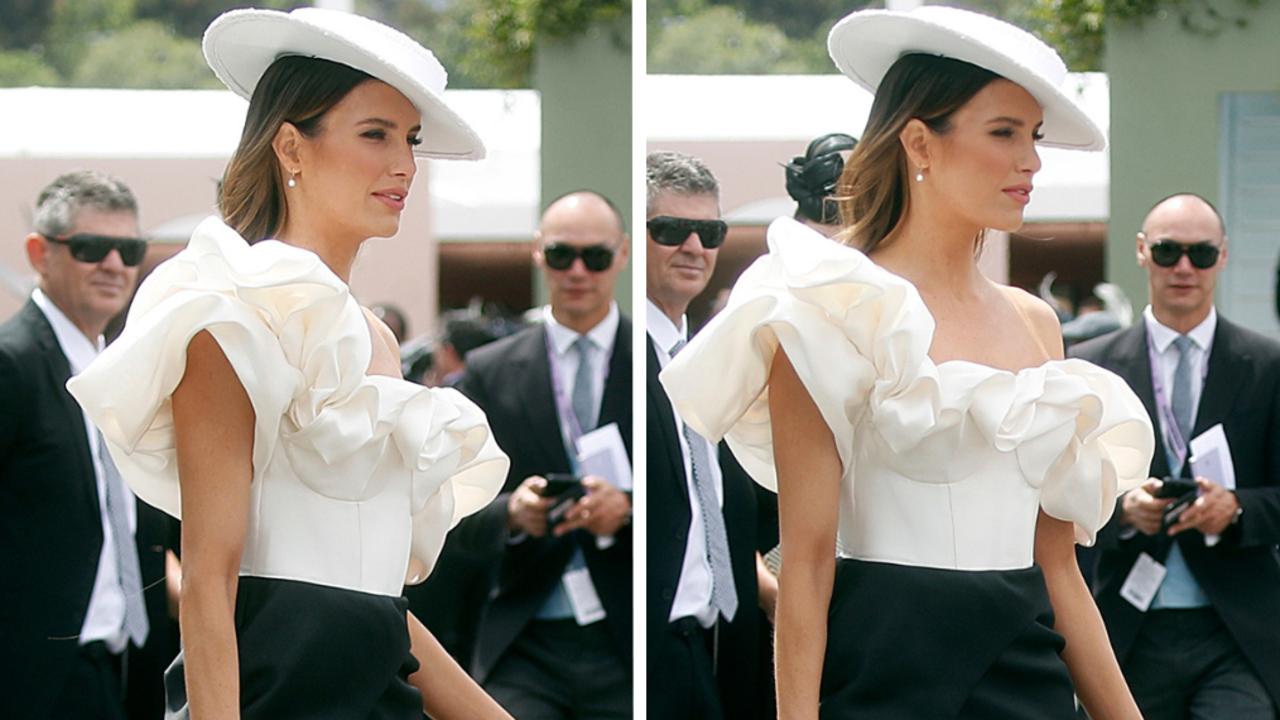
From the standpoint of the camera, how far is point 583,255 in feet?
14.9

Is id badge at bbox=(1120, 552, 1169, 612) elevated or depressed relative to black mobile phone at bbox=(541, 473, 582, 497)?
depressed

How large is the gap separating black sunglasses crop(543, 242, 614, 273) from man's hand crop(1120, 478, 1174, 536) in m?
1.37

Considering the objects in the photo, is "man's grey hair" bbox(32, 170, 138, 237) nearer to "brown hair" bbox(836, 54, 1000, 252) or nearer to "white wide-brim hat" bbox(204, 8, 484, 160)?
"white wide-brim hat" bbox(204, 8, 484, 160)

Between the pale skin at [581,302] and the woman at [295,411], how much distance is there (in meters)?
1.59

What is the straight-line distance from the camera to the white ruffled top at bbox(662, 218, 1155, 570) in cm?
261

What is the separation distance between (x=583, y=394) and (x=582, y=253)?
14.2 inches

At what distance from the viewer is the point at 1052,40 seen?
371 centimetres

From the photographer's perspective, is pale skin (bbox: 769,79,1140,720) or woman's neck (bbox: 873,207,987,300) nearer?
pale skin (bbox: 769,79,1140,720)

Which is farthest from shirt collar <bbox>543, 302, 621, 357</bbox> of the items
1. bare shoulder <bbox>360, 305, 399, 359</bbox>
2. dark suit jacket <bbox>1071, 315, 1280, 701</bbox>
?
bare shoulder <bbox>360, 305, 399, 359</bbox>

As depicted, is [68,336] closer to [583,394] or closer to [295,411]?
[583,394]

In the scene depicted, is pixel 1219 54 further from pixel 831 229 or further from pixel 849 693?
pixel 849 693

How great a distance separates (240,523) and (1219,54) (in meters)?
2.42

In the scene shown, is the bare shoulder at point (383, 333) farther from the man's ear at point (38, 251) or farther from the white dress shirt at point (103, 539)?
the man's ear at point (38, 251)

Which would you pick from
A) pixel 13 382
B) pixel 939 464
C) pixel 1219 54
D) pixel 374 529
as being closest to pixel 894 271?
pixel 939 464
